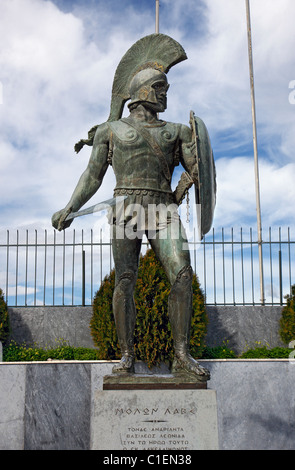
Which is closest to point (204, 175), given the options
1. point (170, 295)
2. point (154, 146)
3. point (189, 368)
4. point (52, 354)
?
point (154, 146)

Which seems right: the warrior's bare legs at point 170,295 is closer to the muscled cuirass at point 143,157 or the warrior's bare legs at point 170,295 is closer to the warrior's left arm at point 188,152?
the muscled cuirass at point 143,157

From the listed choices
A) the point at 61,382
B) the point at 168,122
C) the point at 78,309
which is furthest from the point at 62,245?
the point at 168,122

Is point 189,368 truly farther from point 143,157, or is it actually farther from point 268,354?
point 268,354

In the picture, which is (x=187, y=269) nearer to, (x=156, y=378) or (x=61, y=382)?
(x=156, y=378)

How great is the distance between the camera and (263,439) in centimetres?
669

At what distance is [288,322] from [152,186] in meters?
7.16

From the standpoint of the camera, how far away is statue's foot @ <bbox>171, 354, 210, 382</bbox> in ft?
13.1

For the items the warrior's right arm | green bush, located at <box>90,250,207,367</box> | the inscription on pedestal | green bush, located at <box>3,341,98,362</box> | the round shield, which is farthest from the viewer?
green bush, located at <box>3,341,98,362</box>

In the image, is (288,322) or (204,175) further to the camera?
(288,322)

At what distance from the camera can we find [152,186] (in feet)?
14.7

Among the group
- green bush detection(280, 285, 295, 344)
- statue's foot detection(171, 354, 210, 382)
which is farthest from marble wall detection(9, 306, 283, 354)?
statue's foot detection(171, 354, 210, 382)

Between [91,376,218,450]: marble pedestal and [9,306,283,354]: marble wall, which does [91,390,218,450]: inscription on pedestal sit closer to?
[91,376,218,450]: marble pedestal
